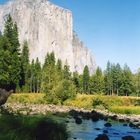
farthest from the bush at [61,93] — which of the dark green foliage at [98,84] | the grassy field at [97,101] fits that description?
the dark green foliage at [98,84]

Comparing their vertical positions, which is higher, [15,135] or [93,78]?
[93,78]

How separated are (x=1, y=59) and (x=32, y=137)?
7270 centimetres

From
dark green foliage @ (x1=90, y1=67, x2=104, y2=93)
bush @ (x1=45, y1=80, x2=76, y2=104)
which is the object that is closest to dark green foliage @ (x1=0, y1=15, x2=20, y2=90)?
bush @ (x1=45, y1=80, x2=76, y2=104)

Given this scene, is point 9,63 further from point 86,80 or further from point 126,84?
point 86,80

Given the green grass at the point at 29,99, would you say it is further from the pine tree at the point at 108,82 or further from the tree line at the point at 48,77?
the pine tree at the point at 108,82

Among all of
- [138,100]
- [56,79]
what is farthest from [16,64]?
[138,100]

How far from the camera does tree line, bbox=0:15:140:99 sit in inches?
3371

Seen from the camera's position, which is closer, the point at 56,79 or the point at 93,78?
the point at 56,79

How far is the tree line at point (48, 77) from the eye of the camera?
8562 centimetres

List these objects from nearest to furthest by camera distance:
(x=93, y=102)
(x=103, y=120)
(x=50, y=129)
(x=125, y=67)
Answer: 1. (x=50, y=129)
2. (x=103, y=120)
3. (x=93, y=102)
4. (x=125, y=67)

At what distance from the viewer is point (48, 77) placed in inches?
3718

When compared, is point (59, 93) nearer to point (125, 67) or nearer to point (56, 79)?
point (56, 79)

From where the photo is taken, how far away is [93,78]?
15300 centimetres

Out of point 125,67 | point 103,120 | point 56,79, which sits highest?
point 125,67
